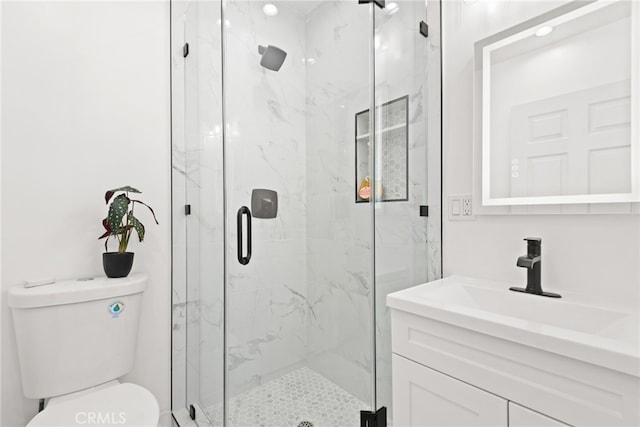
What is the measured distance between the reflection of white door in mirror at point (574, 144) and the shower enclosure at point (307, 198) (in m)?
0.36

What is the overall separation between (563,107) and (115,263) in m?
1.83

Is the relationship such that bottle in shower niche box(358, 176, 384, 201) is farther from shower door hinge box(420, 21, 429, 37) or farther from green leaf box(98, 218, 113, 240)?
green leaf box(98, 218, 113, 240)

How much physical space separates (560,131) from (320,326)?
122 cm

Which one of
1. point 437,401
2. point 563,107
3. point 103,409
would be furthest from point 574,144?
point 103,409

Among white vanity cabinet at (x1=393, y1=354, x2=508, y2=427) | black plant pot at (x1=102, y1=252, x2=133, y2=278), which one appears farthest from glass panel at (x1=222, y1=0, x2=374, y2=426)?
black plant pot at (x1=102, y1=252, x2=133, y2=278)

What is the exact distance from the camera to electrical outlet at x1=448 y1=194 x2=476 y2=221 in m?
1.33

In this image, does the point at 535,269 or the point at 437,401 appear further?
the point at 535,269

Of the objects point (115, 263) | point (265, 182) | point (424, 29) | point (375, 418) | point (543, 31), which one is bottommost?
point (375, 418)

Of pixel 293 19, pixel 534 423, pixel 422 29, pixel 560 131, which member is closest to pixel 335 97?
pixel 293 19

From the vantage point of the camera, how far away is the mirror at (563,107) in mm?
953

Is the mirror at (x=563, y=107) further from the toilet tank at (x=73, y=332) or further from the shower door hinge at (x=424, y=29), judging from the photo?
the toilet tank at (x=73, y=332)

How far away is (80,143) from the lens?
4.75 feet

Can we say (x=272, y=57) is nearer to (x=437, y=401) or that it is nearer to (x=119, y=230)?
(x=119, y=230)

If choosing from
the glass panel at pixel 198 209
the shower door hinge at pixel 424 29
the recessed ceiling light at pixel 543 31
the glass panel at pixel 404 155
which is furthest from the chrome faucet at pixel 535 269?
the glass panel at pixel 198 209
